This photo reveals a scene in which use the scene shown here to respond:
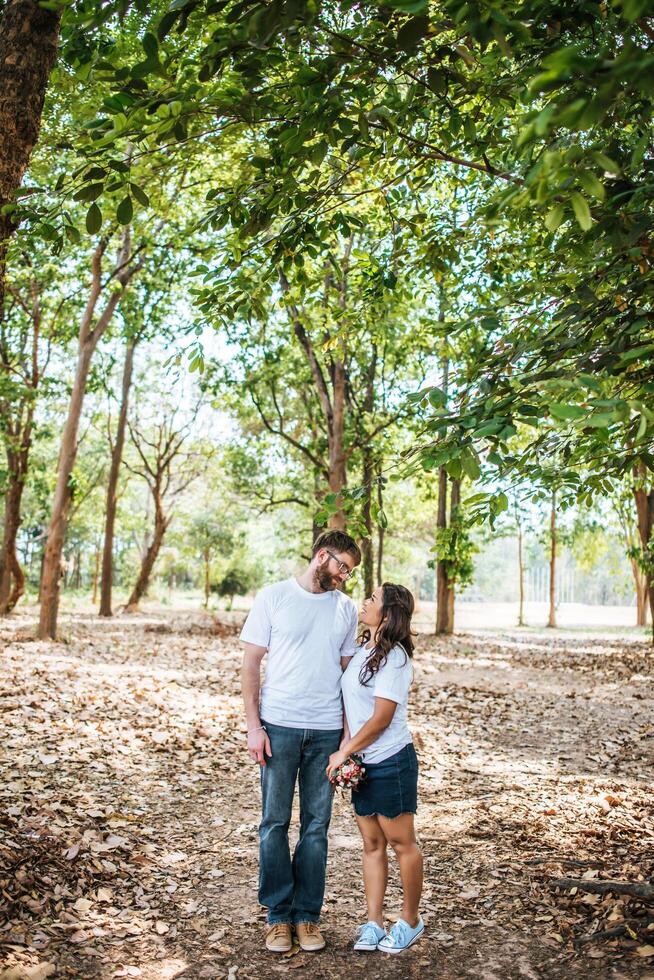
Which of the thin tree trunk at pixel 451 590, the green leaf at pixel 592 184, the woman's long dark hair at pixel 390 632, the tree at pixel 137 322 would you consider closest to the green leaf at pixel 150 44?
the green leaf at pixel 592 184

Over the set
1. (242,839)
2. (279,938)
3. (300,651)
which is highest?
(300,651)

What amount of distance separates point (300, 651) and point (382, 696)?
1.79 ft

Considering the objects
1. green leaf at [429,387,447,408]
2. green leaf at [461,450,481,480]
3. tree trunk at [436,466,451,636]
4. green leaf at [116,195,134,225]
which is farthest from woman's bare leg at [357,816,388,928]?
tree trunk at [436,466,451,636]

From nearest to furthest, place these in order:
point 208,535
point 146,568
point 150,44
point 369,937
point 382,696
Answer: point 150,44 → point 382,696 → point 369,937 → point 146,568 → point 208,535

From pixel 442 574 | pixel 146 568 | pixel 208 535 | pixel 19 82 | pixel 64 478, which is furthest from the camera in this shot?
pixel 208 535

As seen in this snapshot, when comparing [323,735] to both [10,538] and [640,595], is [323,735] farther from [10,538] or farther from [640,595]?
[640,595]

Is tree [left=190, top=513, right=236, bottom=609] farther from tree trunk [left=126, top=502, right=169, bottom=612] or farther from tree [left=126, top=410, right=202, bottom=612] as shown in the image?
tree trunk [left=126, top=502, right=169, bottom=612]

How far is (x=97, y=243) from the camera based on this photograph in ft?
50.7

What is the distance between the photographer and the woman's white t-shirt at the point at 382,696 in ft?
13.2

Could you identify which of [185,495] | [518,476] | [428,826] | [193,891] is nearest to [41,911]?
[193,891]

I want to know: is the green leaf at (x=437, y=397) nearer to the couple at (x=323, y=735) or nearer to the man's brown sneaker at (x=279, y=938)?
the couple at (x=323, y=735)

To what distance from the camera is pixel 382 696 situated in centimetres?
399

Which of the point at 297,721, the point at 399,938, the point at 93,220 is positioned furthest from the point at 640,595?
the point at 93,220

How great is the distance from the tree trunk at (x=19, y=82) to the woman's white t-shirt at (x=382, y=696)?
2825 millimetres
